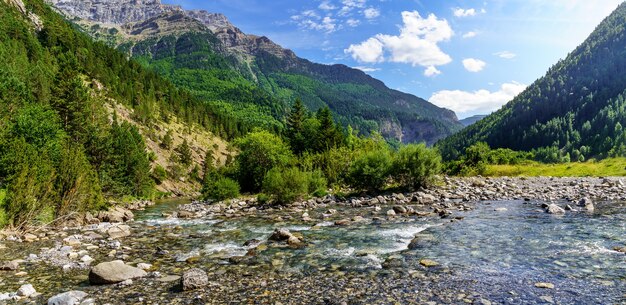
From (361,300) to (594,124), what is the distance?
195449 mm

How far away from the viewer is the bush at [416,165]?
39.6m

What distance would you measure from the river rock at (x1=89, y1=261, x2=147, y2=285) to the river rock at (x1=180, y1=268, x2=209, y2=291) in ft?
7.16

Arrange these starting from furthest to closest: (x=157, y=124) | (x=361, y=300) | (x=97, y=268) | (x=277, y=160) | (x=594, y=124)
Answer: (x=594, y=124) → (x=157, y=124) → (x=277, y=160) → (x=97, y=268) → (x=361, y=300)

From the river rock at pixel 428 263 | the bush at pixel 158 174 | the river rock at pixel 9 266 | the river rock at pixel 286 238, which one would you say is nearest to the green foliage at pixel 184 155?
the bush at pixel 158 174

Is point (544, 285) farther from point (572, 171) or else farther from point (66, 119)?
point (66, 119)

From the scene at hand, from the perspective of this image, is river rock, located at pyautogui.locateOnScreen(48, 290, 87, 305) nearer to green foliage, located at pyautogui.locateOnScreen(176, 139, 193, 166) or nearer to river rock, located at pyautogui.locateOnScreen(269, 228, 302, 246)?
river rock, located at pyautogui.locateOnScreen(269, 228, 302, 246)

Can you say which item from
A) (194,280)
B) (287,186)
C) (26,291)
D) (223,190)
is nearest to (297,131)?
(223,190)

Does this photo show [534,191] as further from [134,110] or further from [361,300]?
[134,110]

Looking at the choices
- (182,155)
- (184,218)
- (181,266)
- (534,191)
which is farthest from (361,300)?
(182,155)

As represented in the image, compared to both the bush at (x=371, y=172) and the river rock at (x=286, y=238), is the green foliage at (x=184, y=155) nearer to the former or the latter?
the bush at (x=371, y=172)

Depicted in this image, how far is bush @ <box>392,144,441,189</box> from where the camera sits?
130 ft

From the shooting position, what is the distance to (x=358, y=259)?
541 inches

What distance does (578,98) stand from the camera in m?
186

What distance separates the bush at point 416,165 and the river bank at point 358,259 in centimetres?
1401
